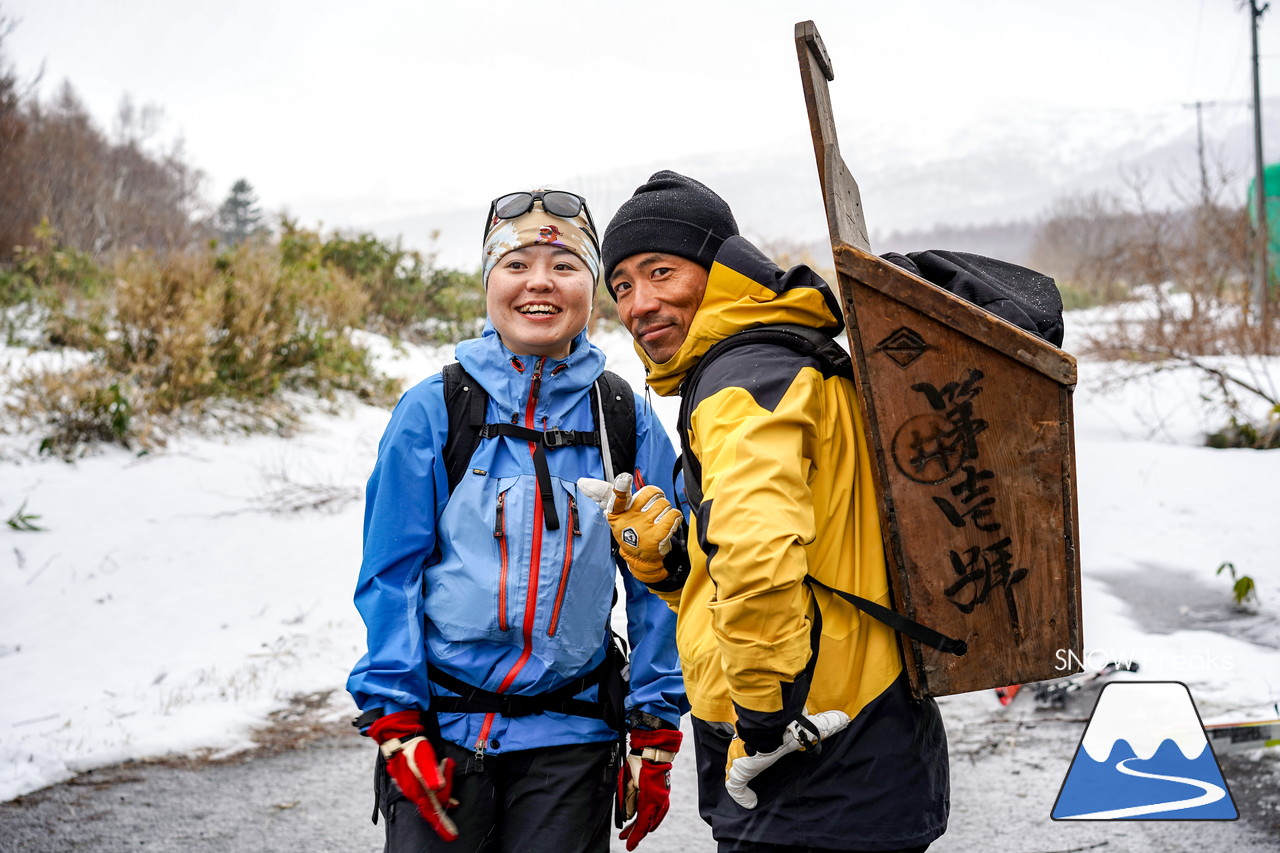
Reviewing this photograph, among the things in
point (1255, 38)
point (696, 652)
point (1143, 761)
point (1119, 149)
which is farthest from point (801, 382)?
point (1119, 149)

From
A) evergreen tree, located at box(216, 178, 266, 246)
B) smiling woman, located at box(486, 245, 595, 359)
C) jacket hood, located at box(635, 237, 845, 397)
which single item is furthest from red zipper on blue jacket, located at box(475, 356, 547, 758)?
evergreen tree, located at box(216, 178, 266, 246)

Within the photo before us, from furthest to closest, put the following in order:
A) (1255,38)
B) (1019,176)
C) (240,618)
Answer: (1019,176)
(1255,38)
(240,618)

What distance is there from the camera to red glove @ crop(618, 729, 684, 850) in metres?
2.17

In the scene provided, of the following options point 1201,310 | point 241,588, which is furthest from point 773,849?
point 1201,310

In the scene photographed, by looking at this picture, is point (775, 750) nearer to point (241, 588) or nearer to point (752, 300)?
point (752, 300)

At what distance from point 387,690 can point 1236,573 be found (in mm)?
5880

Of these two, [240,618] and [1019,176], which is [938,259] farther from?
[1019,176]

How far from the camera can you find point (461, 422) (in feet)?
7.14

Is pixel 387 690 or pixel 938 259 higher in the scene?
pixel 938 259

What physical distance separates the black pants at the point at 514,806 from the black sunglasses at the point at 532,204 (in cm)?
129

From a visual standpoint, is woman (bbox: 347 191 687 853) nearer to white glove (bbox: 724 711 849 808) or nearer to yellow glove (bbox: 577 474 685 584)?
yellow glove (bbox: 577 474 685 584)

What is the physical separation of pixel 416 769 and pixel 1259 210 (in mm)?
16405

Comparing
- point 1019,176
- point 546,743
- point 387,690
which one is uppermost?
point 1019,176

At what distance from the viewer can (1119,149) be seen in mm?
148750
